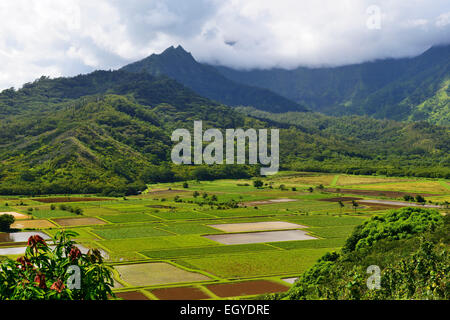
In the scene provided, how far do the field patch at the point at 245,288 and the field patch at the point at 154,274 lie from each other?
399 cm

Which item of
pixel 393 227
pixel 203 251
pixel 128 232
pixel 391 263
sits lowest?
pixel 203 251

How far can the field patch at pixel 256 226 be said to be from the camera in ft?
313

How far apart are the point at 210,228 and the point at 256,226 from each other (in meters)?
9.80

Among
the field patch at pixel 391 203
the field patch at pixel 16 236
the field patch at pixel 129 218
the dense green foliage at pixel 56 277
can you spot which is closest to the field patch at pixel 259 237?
the field patch at pixel 129 218

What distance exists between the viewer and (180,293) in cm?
5144

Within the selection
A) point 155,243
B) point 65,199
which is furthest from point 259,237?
point 65,199

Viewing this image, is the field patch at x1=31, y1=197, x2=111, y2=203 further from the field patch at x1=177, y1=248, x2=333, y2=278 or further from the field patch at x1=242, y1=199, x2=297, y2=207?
the field patch at x1=177, y1=248, x2=333, y2=278

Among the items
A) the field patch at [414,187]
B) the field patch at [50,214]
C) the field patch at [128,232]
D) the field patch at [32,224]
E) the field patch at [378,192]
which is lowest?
the field patch at [128,232]

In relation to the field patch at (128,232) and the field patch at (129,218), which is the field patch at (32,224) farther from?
the field patch at (129,218)

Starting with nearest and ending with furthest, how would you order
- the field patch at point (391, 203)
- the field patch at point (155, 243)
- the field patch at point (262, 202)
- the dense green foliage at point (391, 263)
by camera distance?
the dense green foliage at point (391, 263)
the field patch at point (155, 243)
the field patch at point (391, 203)
the field patch at point (262, 202)

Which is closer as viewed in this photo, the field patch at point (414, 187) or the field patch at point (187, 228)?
the field patch at point (187, 228)

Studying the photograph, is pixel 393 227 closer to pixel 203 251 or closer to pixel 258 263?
pixel 258 263
